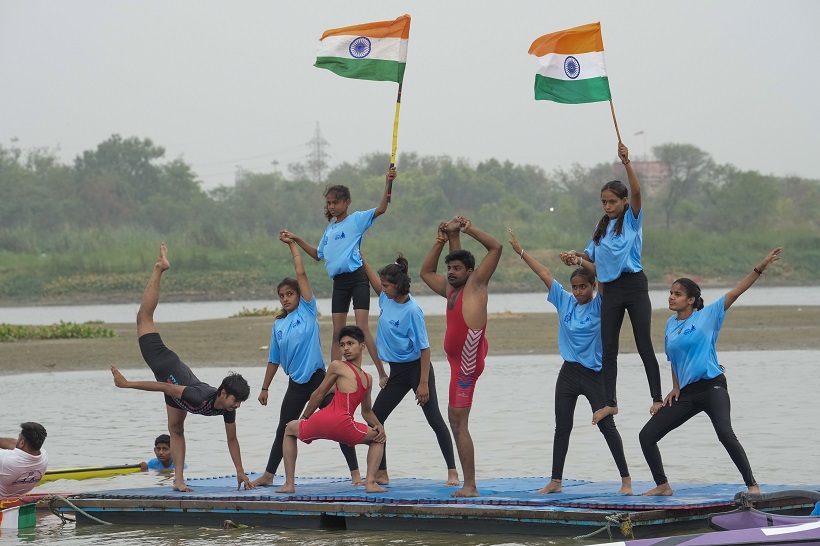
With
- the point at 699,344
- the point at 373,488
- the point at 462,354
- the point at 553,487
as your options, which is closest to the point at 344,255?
the point at 462,354

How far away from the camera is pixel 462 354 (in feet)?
32.6

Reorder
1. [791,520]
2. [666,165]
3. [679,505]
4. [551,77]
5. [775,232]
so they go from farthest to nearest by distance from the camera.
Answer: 1. [666,165]
2. [775,232]
3. [551,77]
4. [679,505]
5. [791,520]

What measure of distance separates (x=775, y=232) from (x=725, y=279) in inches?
444

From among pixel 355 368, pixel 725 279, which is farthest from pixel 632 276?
pixel 725 279

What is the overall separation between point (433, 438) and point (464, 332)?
19.8 feet

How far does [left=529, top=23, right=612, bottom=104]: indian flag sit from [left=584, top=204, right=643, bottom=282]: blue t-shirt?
1.37m

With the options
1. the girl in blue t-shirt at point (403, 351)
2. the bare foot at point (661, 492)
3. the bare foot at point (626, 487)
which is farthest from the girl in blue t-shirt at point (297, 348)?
the bare foot at point (661, 492)

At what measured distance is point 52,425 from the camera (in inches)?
696

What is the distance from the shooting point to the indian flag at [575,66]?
35.9ft

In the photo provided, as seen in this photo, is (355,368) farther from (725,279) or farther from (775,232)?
(775,232)

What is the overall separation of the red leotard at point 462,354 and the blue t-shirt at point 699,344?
1.54m

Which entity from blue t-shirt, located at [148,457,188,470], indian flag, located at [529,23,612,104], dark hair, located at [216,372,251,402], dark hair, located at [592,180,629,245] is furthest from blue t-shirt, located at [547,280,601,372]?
blue t-shirt, located at [148,457,188,470]

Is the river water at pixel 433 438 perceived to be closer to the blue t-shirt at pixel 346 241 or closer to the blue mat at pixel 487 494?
the blue mat at pixel 487 494

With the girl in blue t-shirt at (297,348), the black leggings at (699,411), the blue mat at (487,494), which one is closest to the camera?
the blue mat at (487,494)
